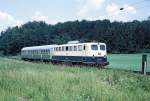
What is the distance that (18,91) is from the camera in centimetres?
1330

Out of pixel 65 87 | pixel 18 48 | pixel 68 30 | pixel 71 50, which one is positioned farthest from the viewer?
pixel 68 30

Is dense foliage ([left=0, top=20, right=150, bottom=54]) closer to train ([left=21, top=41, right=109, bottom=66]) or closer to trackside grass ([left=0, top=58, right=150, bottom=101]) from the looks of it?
train ([left=21, top=41, right=109, bottom=66])

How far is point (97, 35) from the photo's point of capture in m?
109

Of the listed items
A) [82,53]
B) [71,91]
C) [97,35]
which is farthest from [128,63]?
[97,35]

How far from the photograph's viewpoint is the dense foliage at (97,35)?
9669cm

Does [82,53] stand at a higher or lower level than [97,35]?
lower

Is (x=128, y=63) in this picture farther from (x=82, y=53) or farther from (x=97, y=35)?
(x=97, y=35)

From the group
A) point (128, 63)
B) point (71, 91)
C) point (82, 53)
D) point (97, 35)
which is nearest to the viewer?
point (71, 91)

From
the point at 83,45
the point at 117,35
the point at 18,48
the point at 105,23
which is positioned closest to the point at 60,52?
the point at 83,45

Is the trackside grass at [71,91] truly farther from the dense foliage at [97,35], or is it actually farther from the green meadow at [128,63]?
the dense foliage at [97,35]

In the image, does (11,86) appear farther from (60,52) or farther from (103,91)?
(60,52)

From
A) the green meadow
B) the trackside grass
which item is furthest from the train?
the trackside grass

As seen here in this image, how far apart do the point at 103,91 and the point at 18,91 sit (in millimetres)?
3165

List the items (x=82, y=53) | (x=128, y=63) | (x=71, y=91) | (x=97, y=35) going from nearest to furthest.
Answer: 1. (x=71, y=91)
2. (x=82, y=53)
3. (x=128, y=63)
4. (x=97, y=35)
